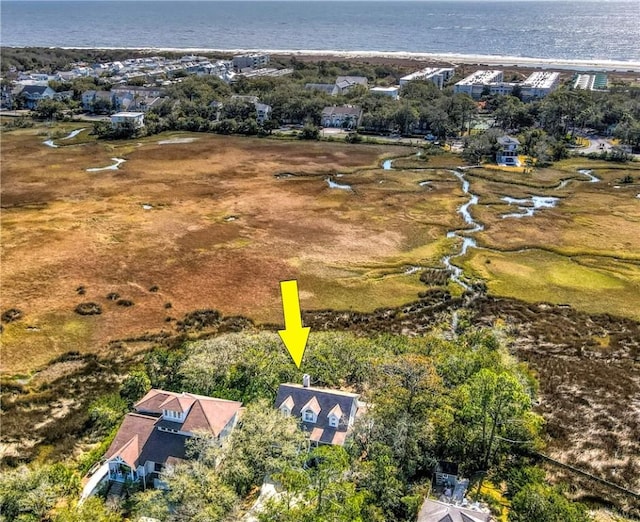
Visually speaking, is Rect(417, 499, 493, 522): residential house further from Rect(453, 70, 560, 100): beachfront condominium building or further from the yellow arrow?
Rect(453, 70, 560, 100): beachfront condominium building

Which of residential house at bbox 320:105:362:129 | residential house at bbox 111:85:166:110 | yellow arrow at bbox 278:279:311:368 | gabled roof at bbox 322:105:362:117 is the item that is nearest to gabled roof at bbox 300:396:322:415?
yellow arrow at bbox 278:279:311:368

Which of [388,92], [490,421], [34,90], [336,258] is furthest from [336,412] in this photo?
[34,90]

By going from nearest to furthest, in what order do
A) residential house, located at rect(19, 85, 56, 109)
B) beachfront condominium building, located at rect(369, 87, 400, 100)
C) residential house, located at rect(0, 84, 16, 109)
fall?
1. beachfront condominium building, located at rect(369, 87, 400, 100)
2. residential house, located at rect(19, 85, 56, 109)
3. residential house, located at rect(0, 84, 16, 109)

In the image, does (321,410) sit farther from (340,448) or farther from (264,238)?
(264,238)

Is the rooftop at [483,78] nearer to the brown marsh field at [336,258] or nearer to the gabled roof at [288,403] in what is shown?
the brown marsh field at [336,258]

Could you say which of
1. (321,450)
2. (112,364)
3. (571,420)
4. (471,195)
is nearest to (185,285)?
(112,364)

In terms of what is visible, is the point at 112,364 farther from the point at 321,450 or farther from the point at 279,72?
the point at 279,72
